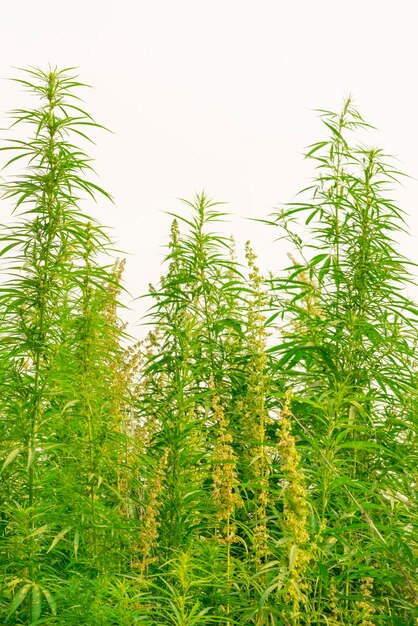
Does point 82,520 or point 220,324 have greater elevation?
point 220,324

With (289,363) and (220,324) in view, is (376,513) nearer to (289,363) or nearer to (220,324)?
(289,363)

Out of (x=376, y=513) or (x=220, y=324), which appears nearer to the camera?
(x=376, y=513)

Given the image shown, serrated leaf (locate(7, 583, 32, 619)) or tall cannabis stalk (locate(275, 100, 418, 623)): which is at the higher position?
tall cannabis stalk (locate(275, 100, 418, 623))

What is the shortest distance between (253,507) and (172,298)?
1154 mm

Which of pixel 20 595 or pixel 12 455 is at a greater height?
pixel 12 455

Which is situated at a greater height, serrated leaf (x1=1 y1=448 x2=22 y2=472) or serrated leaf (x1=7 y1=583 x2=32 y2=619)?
serrated leaf (x1=1 y1=448 x2=22 y2=472)

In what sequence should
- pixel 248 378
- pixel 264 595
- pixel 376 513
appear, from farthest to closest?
pixel 376 513 < pixel 248 378 < pixel 264 595

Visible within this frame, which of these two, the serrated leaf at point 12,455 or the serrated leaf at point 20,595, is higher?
the serrated leaf at point 12,455

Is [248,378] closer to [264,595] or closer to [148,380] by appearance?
[148,380]

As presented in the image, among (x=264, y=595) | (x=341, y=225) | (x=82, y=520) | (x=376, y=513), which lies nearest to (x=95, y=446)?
(x=82, y=520)

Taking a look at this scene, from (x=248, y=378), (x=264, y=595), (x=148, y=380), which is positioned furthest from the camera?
(x=148, y=380)

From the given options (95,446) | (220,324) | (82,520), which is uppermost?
(220,324)

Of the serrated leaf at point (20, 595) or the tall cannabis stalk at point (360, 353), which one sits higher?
the tall cannabis stalk at point (360, 353)

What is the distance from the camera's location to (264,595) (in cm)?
319
